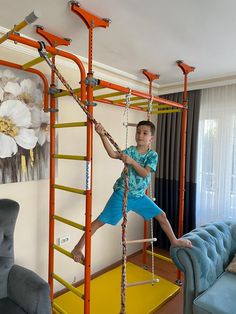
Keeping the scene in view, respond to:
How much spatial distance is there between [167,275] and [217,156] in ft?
5.23

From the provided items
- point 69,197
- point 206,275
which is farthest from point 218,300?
point 69,197

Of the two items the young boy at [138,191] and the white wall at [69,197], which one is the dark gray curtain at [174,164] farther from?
the young boy at [138,191]

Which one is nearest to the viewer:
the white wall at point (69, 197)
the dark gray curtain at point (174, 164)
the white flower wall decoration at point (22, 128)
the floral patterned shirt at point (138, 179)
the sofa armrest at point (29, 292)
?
the sofa armrest at point (29, 292)

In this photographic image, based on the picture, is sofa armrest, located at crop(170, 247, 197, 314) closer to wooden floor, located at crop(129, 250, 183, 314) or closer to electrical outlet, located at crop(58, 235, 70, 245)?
wooden floor, located at crop(129, 250, 183, 314)

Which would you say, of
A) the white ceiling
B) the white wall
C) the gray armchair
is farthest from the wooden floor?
the white ceiling

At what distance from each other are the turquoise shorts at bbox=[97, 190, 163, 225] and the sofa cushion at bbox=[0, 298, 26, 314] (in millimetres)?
824

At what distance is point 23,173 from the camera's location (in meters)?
2.11

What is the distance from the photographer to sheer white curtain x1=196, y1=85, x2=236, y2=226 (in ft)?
9.70

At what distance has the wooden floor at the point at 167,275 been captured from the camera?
2334 millimetres

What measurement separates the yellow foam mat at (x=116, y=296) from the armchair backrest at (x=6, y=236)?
2.71 ft

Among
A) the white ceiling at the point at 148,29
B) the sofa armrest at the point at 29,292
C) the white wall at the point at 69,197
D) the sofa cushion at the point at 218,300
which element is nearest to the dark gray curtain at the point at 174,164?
the white wall at the point at 69,197

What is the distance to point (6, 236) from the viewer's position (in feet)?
5.81

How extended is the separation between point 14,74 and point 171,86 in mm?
2179

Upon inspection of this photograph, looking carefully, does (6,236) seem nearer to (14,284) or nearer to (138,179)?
(14,284)
